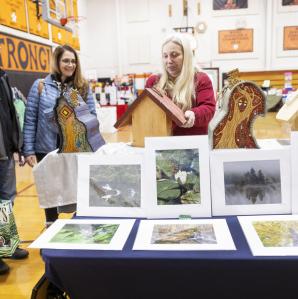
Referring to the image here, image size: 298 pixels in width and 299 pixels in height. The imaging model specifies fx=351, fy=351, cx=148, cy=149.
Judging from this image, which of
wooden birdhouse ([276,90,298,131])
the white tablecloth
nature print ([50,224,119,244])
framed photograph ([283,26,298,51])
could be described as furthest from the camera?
framed photograph ([283,26,298,51])

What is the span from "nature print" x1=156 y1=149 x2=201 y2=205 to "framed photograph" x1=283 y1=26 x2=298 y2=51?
767cm

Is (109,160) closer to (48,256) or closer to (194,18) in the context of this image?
(48,256)

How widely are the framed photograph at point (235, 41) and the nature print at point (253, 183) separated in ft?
24.4

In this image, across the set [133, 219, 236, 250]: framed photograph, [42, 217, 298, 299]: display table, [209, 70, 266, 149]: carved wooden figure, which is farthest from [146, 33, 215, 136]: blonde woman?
[42, 217, 298, 299]: display table

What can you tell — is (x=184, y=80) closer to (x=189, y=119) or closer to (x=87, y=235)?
(x=189, y=119)

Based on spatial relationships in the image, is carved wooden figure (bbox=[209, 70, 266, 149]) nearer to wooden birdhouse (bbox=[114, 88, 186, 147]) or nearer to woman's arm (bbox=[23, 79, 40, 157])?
wooden birdhouse (bbox=[114, 88, 186, 147])

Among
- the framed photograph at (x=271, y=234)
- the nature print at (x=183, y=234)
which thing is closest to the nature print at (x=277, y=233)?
the framed photograph at (x=271, y=234)

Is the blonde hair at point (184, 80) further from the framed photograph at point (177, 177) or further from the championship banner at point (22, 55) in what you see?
the championship banner at point (22, 55)

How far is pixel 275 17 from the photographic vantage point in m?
7.66

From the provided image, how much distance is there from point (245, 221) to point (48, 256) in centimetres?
56

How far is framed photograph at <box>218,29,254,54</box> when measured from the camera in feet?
25.8

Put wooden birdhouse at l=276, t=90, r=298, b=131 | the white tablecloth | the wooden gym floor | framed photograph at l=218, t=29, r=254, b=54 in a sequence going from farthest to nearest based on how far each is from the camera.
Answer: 1. framed photograph at l=218, t=29, r=254, b=54
2. the white tablecloth
3. the wooden gym floor
4. wooden birdhouse at l=276, t=90, r=298, b=131

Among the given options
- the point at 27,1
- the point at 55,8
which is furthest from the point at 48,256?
the point at 55,8

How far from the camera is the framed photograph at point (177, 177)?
3.53 ft
